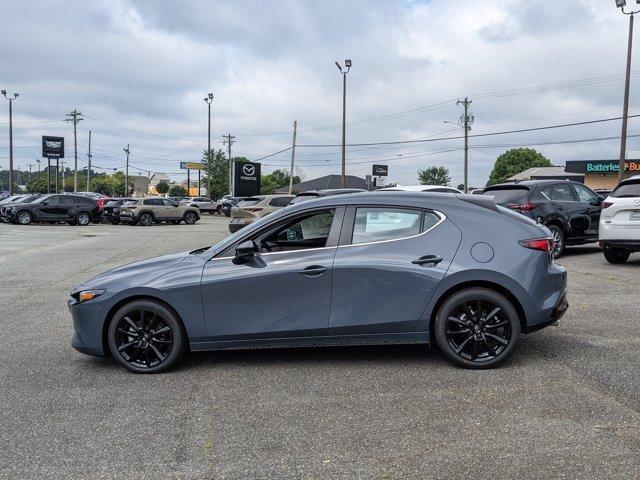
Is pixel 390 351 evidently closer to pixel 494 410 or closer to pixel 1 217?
pixel 494 410

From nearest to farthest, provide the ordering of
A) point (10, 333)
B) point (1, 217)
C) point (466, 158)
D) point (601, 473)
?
point (601, 473)
point (10, 333)
point (1, 217)
point (466, 158)

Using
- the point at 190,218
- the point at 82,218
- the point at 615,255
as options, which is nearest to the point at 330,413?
the point at 615,255

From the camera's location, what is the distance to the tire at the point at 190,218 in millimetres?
33750

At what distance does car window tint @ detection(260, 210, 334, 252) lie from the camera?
5.18m

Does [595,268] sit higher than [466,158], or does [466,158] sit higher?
[466,158]

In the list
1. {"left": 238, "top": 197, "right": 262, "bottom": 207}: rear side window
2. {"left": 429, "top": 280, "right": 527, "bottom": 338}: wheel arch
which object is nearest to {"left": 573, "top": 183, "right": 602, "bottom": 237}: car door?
{"left": 429, "top": 280, "right": 527, "bottom": 338}: wheel arch

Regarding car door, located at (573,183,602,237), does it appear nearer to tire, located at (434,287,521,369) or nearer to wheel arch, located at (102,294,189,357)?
tire, located at (434,287,521,369)

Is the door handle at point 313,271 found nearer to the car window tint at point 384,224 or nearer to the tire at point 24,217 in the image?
the car window tint at point 384,224

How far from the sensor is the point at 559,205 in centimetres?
1220

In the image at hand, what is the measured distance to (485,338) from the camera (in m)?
4.95

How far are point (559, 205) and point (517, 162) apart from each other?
323 ft

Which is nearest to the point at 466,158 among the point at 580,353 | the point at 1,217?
the point at 1,217

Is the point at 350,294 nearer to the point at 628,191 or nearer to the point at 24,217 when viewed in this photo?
the point at 628,191

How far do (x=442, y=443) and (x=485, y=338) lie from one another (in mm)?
1571
